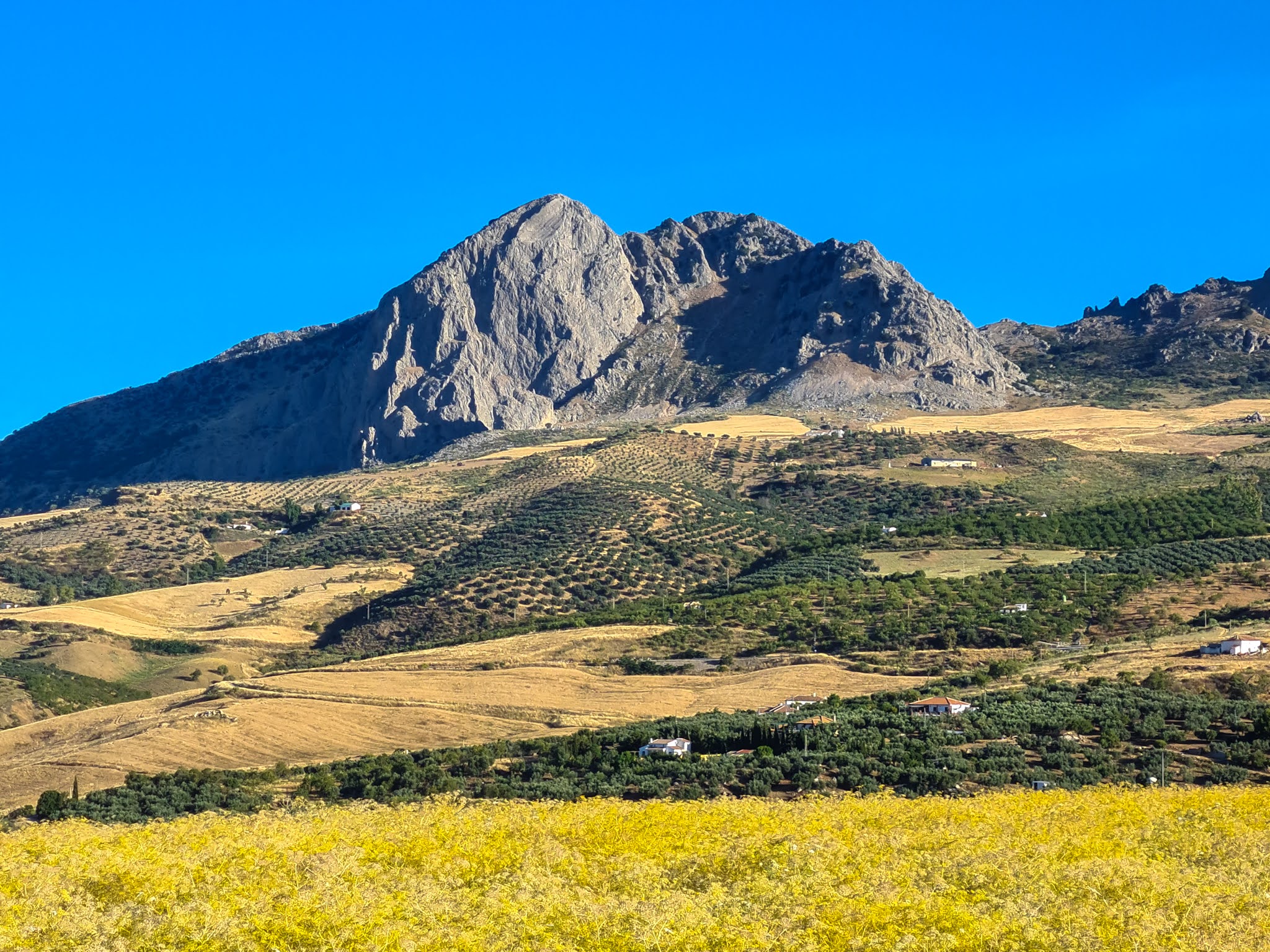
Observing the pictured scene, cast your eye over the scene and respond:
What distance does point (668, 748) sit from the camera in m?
61.4

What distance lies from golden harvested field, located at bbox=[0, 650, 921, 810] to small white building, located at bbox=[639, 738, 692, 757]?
1108 centimetres

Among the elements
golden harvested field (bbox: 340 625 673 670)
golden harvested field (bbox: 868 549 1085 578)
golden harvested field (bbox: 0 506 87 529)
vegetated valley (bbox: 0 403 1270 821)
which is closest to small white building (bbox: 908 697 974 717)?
vegetated valley (bbox: 0 403 1270 821)

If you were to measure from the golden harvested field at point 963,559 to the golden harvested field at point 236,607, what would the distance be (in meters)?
43.2

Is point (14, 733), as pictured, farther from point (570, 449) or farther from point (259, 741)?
point (570, 449)

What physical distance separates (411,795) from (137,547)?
369 feet

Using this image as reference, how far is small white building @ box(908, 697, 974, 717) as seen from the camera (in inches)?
2618

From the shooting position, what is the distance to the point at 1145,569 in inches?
4176

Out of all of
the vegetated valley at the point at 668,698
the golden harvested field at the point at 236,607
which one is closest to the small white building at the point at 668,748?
the vegetated valley at the point at 668,698

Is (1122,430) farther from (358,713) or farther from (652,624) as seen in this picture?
(358,713)

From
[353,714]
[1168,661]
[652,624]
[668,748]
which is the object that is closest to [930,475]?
[652,624]

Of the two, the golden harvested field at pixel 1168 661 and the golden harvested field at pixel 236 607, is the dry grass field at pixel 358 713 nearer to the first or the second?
the golden harvested field at pixel 1168 661

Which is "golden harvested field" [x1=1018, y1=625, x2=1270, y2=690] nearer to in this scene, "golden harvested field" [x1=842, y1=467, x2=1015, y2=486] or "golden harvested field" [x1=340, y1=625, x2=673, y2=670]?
"golden harvested field" [x1=340, y1=625, x2=673, y2=670]

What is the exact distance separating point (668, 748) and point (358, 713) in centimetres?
2274

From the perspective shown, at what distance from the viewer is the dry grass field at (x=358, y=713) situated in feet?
224
